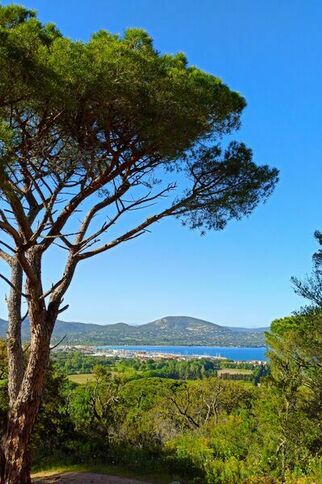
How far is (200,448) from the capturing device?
834 centimetres

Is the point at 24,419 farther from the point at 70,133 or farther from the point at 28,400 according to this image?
the point at 70,133

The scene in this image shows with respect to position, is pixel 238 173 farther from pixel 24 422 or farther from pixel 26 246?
pixel 24 422

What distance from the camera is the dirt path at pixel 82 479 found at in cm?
578

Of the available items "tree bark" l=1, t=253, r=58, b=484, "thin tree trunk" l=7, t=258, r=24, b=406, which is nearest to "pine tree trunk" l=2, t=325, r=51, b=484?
"tree bark" l=1, t=253, r=58, b=484

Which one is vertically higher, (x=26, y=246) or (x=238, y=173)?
(x=238, y=173)

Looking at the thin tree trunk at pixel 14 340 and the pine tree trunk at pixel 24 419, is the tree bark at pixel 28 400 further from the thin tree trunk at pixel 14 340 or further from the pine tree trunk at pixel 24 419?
the thin tree trunk at pixel 14 340

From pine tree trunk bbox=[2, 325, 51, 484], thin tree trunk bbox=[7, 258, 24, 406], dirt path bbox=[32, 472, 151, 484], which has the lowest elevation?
dirt path bbox=[32, 472, 151, 484]

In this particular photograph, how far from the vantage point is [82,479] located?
235 inches

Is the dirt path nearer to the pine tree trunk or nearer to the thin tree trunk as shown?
the pine tree trunk

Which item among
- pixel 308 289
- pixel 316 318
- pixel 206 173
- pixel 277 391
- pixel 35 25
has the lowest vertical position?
pixel 277 391

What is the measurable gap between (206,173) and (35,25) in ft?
8.88

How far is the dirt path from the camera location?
578 centimetres

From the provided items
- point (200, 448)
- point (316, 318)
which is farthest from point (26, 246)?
point (200, 448)

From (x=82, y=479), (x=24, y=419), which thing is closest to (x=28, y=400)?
(x=24, y=419)
